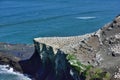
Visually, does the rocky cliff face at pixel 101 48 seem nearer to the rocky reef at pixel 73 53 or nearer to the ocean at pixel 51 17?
the rocky reef at pixel 73 53

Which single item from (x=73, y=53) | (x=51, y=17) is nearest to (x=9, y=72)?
(x=73, y=53)

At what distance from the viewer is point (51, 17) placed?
14238cm

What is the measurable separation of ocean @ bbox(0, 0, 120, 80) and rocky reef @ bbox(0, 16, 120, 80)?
2446 centimetres

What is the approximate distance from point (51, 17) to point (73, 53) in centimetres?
6788

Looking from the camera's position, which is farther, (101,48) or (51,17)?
(51,17)

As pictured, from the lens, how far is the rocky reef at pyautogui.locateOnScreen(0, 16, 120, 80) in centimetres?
7206

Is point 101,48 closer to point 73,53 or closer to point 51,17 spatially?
point 73,53

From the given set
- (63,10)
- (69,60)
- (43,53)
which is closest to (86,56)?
(69,60)

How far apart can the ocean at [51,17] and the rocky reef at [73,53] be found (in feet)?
80.3

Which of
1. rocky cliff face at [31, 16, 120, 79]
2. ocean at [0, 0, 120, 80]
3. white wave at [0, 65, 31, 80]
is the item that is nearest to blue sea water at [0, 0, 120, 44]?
ocean at [0, 0, 120, 80]

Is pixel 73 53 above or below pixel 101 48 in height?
below

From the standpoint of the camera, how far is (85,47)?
76.4 m

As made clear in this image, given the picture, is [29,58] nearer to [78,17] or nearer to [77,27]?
[77,27]

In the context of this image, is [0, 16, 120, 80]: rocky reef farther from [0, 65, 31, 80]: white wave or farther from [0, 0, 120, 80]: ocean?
[0, 0, 120, 80]: ocean
